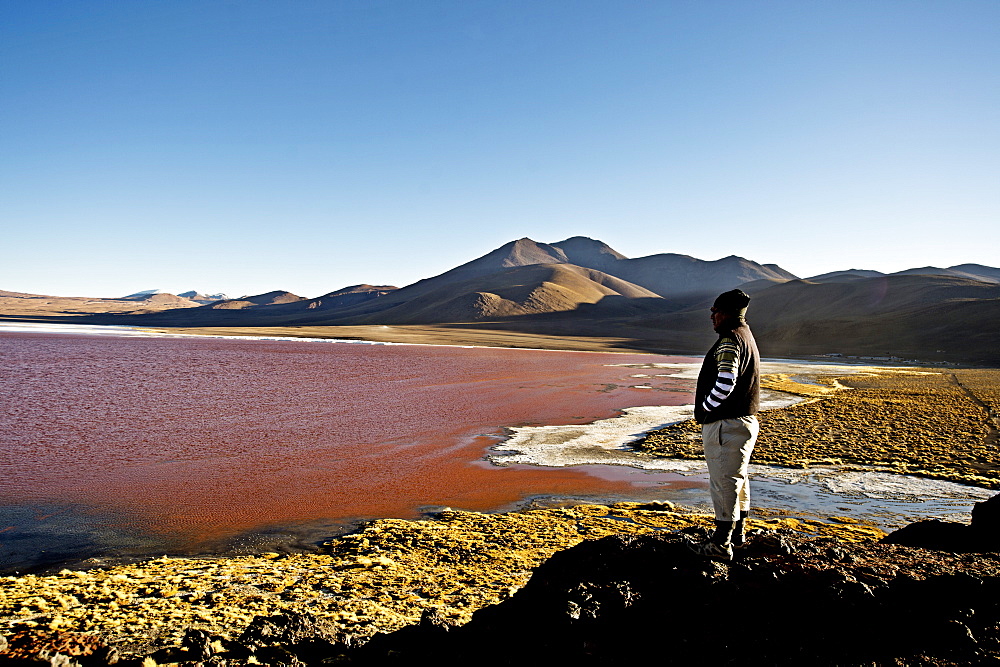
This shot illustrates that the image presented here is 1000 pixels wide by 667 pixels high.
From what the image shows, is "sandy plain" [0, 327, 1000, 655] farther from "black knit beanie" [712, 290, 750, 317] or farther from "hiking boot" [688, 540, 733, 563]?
"black knit beanie" [712, 290, 750, 317]

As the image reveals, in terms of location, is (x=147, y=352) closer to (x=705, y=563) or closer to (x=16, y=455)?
(x=16, y=455)

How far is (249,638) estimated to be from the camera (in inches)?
163

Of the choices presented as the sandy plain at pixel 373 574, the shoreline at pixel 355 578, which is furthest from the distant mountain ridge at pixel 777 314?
the shoreline at pixel 355 578

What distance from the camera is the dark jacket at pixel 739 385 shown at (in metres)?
4.52

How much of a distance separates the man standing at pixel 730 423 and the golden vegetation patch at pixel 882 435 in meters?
9.75

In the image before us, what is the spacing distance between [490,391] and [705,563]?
23376 mm

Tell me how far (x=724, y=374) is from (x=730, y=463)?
0.66m

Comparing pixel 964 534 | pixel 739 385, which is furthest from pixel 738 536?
pixel 964 534

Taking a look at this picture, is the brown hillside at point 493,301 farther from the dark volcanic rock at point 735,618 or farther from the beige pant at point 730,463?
the dark volcanic rock at point 735,618

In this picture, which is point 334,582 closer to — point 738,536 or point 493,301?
point 738,536

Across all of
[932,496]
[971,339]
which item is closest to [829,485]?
[932,496]

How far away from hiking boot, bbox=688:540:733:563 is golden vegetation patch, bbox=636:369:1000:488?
1000cm

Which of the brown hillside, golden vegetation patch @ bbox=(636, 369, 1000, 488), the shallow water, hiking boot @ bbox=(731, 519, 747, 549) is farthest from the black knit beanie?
the brown hillside

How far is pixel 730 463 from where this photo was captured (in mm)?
4531
